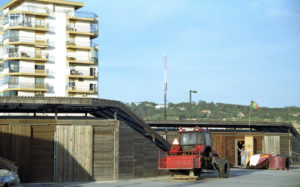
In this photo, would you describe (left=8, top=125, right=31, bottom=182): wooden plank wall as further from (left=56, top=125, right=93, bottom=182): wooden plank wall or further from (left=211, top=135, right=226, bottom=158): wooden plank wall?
(left=211, top=135, right=226, bottom=158): wooden plank wall

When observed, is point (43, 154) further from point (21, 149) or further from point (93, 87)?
point (93, 87)

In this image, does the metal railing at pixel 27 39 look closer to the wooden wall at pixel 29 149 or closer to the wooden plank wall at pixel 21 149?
the wooden wall at pixel 29 149

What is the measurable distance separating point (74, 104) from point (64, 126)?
5.02ft

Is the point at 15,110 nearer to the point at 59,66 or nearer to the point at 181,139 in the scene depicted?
the point at 181,139

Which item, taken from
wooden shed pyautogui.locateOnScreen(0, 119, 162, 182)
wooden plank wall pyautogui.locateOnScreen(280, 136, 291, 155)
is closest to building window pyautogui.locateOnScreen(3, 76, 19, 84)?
wooden plank wall pyautogui.locateOnScreen(280, 136, 291, 155)

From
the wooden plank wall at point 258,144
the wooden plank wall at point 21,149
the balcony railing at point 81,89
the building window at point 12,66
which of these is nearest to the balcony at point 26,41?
the building window at point 12,66

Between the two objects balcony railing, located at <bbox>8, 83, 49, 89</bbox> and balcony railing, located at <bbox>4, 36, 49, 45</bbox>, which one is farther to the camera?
balcony railing, located at <bbox>4, 36, 49, 45</bbox>

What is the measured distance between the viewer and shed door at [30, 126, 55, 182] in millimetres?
29031

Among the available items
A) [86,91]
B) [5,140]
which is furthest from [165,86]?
[86,91]

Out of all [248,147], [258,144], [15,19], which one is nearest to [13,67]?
[15,19]

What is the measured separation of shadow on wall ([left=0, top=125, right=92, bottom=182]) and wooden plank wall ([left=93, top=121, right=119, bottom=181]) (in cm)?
59

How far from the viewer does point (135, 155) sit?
32125 mm

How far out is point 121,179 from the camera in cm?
3067

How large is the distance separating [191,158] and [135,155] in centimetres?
504
